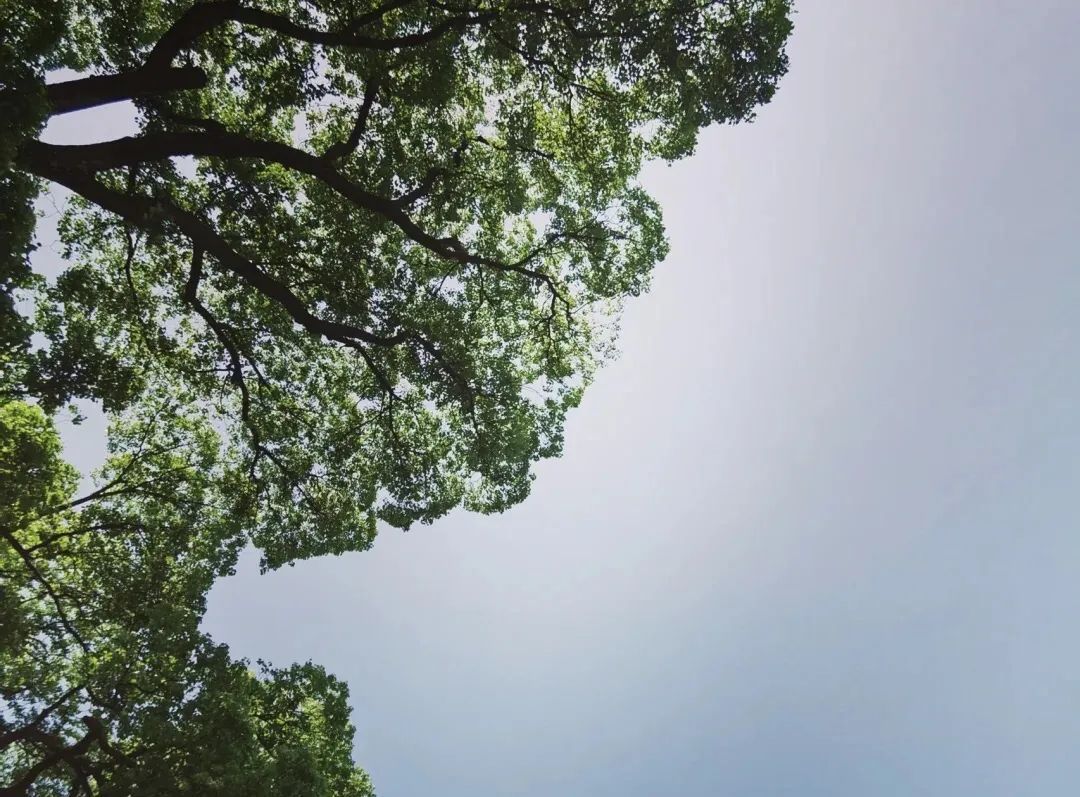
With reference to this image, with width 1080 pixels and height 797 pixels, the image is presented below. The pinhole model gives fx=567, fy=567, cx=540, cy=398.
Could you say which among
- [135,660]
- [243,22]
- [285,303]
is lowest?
[135,660]

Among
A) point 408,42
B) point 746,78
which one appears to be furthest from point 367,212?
point 746,78

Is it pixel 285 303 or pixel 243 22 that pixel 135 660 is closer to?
pixel 285 303

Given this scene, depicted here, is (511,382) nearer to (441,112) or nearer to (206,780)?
(441,112)

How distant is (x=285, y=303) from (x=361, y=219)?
7.75 ft

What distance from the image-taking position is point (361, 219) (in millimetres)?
11758

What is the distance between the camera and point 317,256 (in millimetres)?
12000

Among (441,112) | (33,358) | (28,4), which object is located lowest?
(33,358)

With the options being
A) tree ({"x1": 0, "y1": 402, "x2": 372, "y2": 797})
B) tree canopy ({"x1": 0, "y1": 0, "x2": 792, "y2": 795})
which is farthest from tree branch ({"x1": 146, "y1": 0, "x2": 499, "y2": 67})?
tree ({"x1": 0, "y1": 402, "x2": 372, "y2": 797})

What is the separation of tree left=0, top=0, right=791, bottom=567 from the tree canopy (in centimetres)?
6

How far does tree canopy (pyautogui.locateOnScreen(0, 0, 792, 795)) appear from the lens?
30.0ft

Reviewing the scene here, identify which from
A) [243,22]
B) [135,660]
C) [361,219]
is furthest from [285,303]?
[135,660]

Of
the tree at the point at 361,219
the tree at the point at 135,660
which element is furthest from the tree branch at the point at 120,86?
the tree at the point at 135,660

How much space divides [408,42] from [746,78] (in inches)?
218

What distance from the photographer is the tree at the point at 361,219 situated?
30.2 ft
